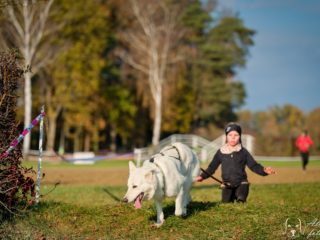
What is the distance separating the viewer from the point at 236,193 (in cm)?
1061

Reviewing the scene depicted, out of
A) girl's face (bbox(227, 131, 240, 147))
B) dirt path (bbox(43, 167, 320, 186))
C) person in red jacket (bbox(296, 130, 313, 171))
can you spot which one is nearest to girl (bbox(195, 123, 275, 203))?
girl's face (bbox(227, 131, 240, 147))

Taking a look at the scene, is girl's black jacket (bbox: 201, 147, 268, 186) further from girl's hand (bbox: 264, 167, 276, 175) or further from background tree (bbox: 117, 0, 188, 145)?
background tree (bbox: 117, 0, 188, 145)

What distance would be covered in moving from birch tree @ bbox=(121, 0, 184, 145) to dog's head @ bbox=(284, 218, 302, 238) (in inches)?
1672

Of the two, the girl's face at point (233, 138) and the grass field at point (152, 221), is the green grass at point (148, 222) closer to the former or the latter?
the grass field at point (152, 221)

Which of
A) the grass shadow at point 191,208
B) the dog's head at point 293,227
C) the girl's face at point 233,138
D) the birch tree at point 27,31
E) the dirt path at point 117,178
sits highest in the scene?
the birch tree at point 27,31

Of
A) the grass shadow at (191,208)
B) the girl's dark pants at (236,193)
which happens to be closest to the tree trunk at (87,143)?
the grass shadow at (191,208)

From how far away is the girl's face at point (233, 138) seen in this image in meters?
10.2

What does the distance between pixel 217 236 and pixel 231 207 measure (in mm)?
1587

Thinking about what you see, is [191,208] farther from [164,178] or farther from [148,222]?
[164,178]

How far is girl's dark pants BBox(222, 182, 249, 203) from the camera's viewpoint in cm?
1044

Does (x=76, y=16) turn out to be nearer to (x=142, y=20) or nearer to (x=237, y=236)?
(x=142, y=20)

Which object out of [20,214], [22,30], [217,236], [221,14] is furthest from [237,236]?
[221,14]

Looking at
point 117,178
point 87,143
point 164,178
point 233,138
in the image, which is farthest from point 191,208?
point 87,143

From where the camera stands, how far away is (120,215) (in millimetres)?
9148
